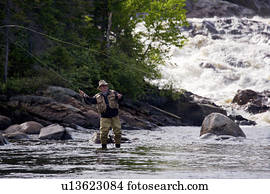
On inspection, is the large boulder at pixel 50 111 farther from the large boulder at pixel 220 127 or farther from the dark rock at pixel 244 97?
the dark rock at pixel 244 97

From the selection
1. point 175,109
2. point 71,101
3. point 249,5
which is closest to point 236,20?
point 249,5

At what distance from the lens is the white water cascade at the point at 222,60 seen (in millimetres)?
40344

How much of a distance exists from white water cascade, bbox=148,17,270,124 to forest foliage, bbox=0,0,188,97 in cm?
487

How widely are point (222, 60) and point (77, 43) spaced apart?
2085 cm

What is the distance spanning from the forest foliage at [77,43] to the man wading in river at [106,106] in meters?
8.16

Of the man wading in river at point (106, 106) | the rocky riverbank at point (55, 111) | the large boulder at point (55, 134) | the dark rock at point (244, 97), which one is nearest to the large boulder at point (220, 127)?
the rocky riverbank at point (55, 111)

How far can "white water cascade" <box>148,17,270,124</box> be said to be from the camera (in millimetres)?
40344

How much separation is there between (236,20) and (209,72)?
14.0m

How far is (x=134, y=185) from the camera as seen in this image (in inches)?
242

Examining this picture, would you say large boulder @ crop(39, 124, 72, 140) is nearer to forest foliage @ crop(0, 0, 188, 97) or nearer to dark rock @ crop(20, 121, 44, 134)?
dark rock @ crop(20, 121, 44, 134)

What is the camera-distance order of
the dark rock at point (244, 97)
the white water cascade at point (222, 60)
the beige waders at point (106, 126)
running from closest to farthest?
the beige waders at point (106, 126)
the dark rock at point (244, 97)
the white water cascade at point (222, 60)

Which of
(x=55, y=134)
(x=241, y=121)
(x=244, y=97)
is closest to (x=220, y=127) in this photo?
(x=55, y=134)

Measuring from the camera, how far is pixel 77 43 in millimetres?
27484

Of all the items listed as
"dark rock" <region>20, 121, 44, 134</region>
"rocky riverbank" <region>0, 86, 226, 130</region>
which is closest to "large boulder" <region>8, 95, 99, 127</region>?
"rocky riverbank" <region>0, 86, 226, 130</region>
